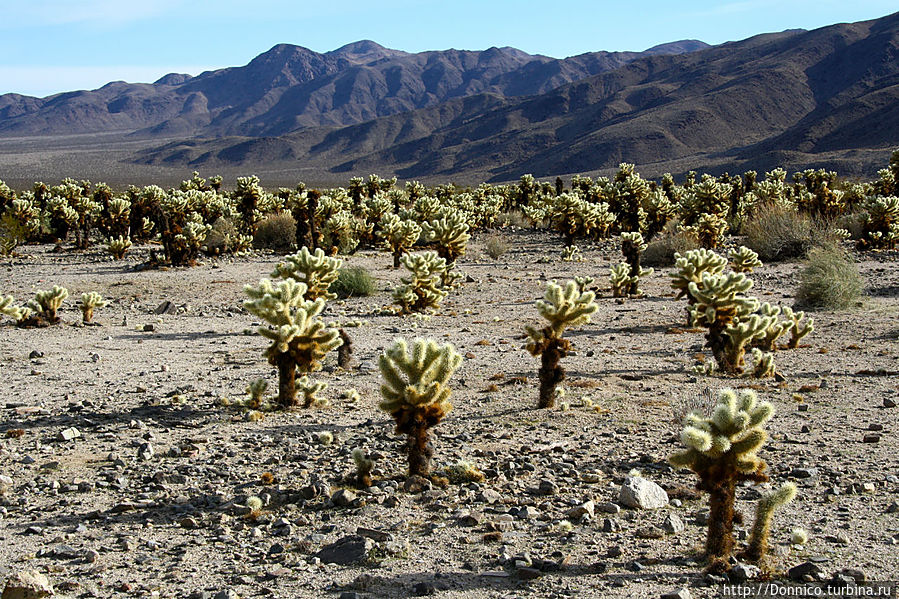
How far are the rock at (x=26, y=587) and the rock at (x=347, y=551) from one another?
4.75ft

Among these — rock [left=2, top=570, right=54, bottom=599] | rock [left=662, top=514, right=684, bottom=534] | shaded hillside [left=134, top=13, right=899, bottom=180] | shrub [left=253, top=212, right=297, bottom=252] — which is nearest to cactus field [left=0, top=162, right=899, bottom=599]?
rock [left=662, top=514, right=684, bottom=534]

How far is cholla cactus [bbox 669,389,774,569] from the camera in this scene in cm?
434

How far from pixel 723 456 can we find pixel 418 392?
7.53 ft

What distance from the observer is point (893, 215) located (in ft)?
66.4

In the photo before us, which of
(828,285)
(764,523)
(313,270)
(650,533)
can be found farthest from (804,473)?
(828,285)

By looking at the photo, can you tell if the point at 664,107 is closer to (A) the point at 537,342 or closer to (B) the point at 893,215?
(B) the point at 893,215

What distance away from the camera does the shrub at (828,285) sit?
41.3 ft

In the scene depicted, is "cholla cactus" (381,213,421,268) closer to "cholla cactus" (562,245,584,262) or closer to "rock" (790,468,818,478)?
"cholla cactus" (562,245,584,262)

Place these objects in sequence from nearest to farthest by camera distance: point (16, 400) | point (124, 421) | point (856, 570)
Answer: point (856, 570), point (124, 421), point (16, 400)

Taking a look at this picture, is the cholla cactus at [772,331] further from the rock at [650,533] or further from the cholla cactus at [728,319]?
the rock at [650,533]

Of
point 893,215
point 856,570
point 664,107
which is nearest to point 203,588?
point 856,570

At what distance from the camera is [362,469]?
572cm

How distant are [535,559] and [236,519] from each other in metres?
2.04

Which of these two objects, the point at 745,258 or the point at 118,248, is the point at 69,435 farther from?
the point at 118,248
